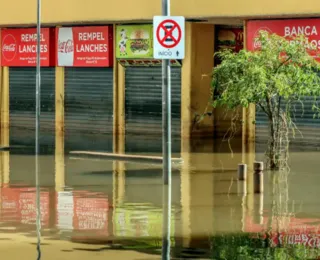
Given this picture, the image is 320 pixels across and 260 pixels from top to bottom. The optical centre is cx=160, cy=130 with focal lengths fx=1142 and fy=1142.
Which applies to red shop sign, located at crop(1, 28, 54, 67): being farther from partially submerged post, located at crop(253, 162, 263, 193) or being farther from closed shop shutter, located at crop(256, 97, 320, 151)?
partially submerged post, located at crop(253, 162, 263, 193)

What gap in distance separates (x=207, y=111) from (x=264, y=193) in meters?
16.4

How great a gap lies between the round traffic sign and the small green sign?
56.1 feet

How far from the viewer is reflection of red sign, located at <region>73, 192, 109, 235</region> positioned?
16188 mm

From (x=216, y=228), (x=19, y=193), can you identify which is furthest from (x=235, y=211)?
(x=19, y=193)

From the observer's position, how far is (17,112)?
4272cm

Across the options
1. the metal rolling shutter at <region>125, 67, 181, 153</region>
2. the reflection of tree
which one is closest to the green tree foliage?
the reflection of tree

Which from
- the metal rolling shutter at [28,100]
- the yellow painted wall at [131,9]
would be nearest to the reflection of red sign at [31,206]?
the yellow painted wall at [131,9]

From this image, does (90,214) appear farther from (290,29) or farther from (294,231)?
(290,29)

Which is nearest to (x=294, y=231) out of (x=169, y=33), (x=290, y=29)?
(x=169, y=33)

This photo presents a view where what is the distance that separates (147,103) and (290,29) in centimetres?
671

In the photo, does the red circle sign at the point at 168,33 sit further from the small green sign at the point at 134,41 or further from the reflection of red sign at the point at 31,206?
the small green sign at the point at 134,41

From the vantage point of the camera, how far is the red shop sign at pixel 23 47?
1624 inches

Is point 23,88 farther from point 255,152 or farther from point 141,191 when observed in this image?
point 141,191

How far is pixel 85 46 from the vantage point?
3975 cm
